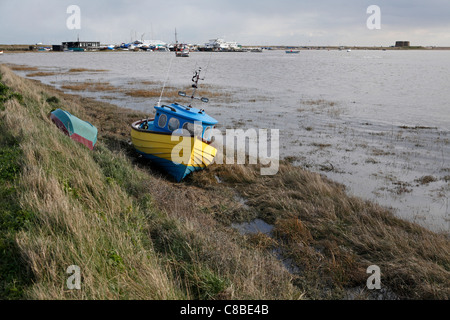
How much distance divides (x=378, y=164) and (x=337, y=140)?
4124mm

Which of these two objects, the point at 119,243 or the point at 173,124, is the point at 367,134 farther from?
the point at 119,243

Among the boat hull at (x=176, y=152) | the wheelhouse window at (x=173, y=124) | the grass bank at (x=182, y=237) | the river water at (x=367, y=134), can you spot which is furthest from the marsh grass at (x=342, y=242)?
the wheelhouse window at (x=173, y=124)

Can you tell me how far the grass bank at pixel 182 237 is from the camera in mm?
4680

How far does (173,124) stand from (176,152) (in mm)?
1170

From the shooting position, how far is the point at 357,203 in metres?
10.3

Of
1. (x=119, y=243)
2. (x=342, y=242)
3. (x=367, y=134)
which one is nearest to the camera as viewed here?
(x=119, y=243)

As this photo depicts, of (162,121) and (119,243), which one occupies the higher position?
(162,121)

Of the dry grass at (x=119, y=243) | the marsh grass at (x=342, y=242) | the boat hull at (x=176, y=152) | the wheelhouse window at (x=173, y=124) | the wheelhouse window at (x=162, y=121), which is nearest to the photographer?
the dry grass at (x=119, y=243)

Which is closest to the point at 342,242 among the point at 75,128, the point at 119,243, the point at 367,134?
the point at 119,243

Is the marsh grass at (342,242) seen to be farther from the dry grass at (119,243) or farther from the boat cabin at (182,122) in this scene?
the boat cabin at (182,122)

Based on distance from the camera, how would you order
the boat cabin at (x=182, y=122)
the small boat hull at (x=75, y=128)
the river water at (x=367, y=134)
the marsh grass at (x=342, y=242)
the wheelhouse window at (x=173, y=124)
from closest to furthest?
the marsh grass at (x=342, y=242), the river water at (x=367, y=134), the boat cabin at (x=182, y=122), the wheelhouse window at (x=173, y=124), the small boat hull at (x=75, y=128)

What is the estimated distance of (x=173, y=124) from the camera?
13.0 metres

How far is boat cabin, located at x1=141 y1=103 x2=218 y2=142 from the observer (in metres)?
12.7
